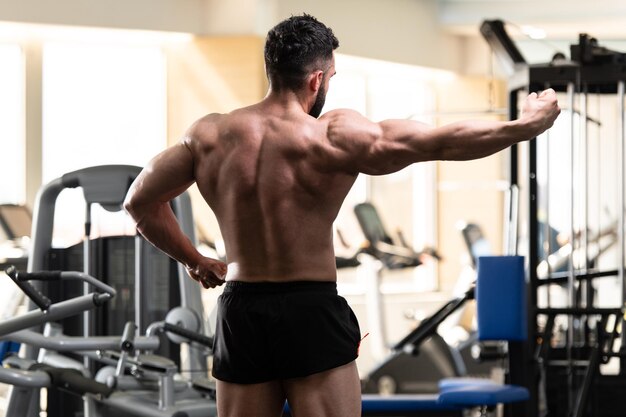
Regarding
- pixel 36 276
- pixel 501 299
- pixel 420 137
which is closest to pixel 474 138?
pixel 420 137

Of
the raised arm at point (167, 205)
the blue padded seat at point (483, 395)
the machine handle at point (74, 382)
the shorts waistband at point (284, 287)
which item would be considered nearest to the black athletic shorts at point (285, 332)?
the shorts waistband at point (284, 287)

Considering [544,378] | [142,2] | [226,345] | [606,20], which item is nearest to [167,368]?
[226,345]

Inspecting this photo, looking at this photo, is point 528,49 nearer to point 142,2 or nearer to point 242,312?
point 142,2

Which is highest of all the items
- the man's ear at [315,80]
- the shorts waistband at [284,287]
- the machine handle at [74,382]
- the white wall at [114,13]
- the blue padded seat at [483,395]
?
the white wall at [114,13]

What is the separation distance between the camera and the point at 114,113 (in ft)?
27.5

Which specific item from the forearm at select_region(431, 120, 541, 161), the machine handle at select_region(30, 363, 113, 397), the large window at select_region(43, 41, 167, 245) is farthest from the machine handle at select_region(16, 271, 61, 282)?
the large window at select_region(43, 41, 167, 245)

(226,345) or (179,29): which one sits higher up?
(179,29)

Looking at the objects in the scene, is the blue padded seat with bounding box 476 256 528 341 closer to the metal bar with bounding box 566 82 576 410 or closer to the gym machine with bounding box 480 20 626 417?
the gym machine with bounding box 480 20 626 417

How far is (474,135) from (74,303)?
1786mm

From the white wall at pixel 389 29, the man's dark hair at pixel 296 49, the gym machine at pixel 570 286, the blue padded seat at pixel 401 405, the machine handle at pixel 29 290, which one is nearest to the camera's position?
the man's dark hair at pixel 296 49

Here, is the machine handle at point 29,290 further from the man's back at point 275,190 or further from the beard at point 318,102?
the beard at point 318,102

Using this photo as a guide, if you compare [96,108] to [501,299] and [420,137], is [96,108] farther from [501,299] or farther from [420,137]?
[420,137]

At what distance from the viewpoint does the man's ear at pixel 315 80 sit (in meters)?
2.29

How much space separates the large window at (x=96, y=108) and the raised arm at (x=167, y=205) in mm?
5524
